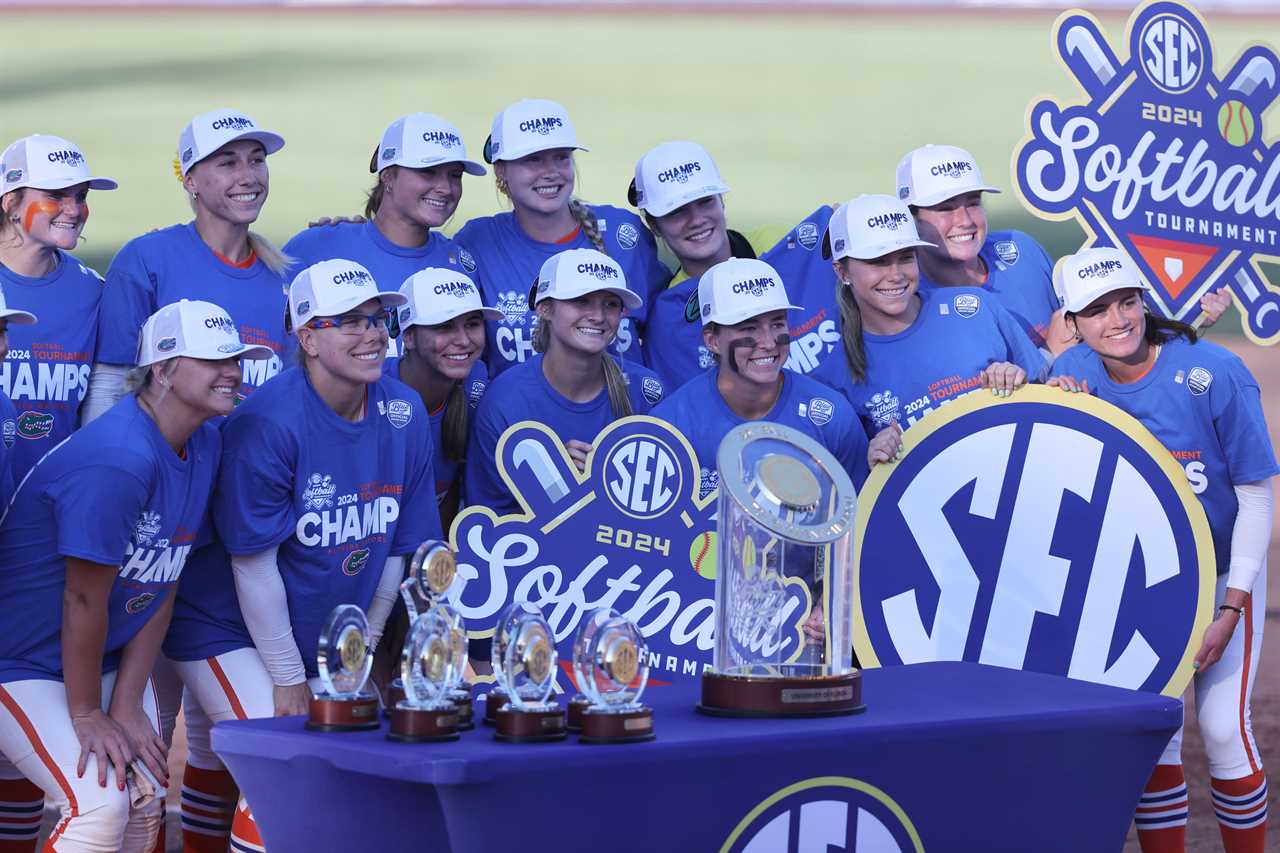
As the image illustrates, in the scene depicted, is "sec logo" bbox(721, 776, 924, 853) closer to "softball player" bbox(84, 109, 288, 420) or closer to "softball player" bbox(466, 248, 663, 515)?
"softball player" bbox(466, 248, 663, 515)

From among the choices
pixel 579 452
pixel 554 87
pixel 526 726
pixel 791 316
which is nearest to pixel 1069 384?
pixel 791 316

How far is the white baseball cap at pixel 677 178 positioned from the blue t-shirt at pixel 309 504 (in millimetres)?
1110

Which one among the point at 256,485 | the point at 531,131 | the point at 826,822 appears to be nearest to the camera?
the point at 826,822

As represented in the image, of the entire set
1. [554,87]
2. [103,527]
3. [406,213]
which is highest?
[554,87]

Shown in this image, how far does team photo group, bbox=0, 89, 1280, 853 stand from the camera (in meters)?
3.95

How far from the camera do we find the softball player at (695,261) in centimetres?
509

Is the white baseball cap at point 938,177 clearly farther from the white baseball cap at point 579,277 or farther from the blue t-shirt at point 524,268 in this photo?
the white baseball cap at point 579,277

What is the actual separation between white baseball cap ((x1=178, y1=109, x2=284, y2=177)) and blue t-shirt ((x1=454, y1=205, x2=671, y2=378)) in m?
0.74

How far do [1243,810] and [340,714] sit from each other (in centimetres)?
290

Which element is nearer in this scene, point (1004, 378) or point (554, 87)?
point (1004, 378)

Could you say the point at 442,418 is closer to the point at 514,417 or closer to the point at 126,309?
the point at 514,417

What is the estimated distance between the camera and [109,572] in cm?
388

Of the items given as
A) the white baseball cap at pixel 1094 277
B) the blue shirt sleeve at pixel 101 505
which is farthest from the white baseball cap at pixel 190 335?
the white baseball cap at pixel 1094 277

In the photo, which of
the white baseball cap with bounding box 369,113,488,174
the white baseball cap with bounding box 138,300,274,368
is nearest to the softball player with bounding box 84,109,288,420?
the white baseball cap with bounding box 369,113,488,174
